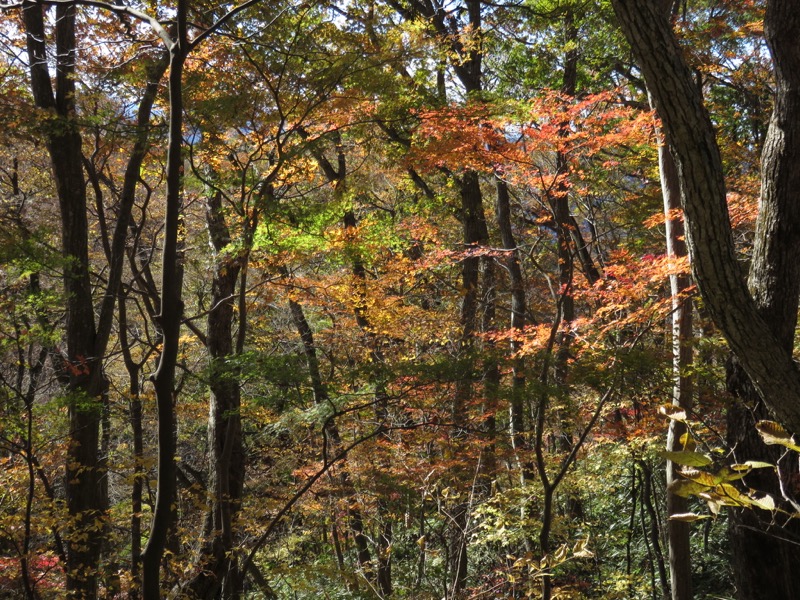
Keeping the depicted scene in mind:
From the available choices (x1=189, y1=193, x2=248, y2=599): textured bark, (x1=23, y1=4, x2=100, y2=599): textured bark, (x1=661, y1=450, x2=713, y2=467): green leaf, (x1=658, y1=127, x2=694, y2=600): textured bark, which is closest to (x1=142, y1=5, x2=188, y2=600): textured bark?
(x1=661, y1=450, x2=713, y2=467): green leaf

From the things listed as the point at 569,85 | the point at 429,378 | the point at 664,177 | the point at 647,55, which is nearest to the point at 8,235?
the point at 429,378

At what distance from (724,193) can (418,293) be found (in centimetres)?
863

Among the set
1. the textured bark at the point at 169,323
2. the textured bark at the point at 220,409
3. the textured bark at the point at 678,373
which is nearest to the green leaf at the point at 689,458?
the textured bark at the point at 169,323

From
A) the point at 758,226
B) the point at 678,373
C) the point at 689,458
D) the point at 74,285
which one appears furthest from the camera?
the point at 74,285

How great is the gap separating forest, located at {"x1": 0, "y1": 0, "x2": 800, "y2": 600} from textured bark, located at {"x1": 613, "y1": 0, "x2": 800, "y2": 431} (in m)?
0.01

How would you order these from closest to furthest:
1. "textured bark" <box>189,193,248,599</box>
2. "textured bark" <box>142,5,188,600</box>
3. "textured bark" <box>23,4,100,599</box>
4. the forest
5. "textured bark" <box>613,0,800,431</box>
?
"textured bark" <box>142,5,188,600</box> → "textured bark" <box>613,0,800,431</box> → the forest → "textured bark" <box>189,193,248,599</box> → "textured bark" <box>23,4,100,599</box>

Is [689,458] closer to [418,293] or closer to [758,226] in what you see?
[758,226]

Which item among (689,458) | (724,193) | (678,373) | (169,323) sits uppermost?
(724,193)

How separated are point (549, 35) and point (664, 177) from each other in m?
4.56

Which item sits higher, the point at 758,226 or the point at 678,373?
the point at 758,226

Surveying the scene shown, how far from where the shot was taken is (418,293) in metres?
11.2

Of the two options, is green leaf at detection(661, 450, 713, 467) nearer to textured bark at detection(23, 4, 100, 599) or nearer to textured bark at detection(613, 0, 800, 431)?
textured bark at detection(613, 0, 800, 431)

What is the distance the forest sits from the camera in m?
3.62

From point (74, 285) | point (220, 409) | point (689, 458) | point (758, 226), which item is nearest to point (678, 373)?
point (758, 226)
